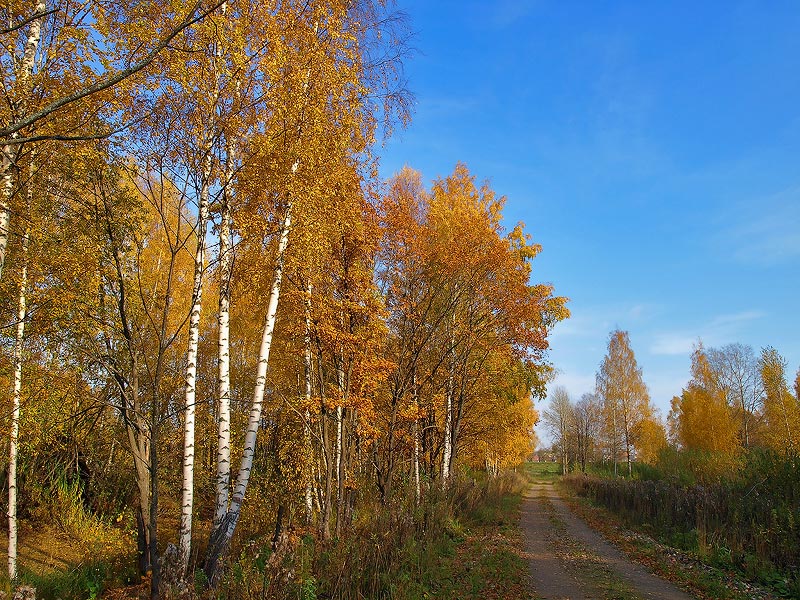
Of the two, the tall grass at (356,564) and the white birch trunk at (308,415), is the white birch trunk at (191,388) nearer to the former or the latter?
the tall grass at (356,564)

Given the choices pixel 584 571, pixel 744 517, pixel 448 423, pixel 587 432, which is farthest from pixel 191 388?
pixel 587 432

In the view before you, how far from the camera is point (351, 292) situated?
9.44 m

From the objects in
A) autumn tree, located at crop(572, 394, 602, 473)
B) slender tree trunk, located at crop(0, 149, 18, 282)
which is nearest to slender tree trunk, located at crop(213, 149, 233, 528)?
slender tree trunk, located at crop(0, 149, 18, 282)

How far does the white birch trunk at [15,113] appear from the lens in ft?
18.5

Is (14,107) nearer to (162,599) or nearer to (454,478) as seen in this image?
(162,599)

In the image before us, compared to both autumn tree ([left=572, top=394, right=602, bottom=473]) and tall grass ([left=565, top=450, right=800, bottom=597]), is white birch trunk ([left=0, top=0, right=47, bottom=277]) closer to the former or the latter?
tall grass ([left=565, top=450, right=800, bottom=597])

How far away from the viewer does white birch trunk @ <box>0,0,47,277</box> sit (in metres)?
5.63

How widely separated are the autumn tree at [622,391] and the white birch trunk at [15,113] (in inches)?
1355

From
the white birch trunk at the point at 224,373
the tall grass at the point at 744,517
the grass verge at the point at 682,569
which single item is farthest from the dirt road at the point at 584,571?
the white birch trunk at the point at 224,373

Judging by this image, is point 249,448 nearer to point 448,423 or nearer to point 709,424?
point 448,423

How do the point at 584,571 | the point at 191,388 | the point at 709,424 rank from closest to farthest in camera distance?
the point at 191,388
the point at 584,571
the point at 709,424

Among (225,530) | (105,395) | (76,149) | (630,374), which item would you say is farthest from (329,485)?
(630,374)

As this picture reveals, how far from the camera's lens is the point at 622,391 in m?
33.4

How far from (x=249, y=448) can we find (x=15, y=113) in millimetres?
5314
